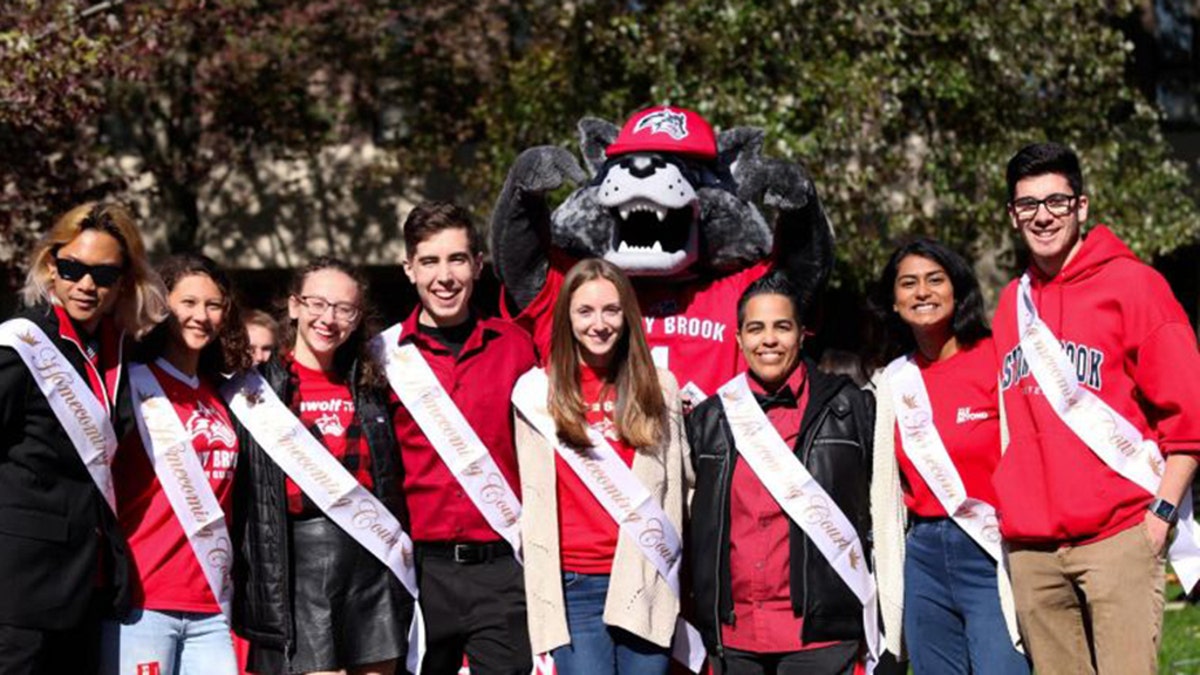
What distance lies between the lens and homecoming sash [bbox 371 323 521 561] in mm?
5066

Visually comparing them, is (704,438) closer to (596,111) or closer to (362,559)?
(362,559)

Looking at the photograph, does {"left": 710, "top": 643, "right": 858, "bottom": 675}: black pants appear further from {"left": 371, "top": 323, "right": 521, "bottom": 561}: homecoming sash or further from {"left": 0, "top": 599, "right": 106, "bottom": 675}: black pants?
{"left": 0, "top": 599, "right": 106, "bottom": 675}: black pants

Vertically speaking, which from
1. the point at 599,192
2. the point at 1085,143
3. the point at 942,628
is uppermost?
the point at 1085,143

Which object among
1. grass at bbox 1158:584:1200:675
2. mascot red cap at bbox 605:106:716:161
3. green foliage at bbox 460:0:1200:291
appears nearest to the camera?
mascot red cap at bbox 605:106:716:161

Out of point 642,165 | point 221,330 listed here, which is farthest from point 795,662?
point 642,165

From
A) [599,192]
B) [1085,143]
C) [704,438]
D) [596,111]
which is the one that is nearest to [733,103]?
[596,111]

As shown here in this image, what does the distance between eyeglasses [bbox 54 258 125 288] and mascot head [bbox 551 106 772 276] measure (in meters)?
1.97

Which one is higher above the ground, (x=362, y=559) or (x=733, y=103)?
(x=733, y=103)

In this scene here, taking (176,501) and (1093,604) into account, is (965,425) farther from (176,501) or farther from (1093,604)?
(176,501)

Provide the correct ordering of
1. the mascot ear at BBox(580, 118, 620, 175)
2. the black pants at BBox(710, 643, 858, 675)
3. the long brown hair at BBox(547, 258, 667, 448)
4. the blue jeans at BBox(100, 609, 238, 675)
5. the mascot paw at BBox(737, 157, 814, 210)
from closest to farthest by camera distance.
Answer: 1. the blue jeans at BBox(100, 609, 238, 675)
2. the black pants at BBox(710, 643, 858, 675)
3. the long brown hair at BBox(547, 258, 667, 448)
4. the mascot paw at BBox(737, 157, 814, 210)
5. the mascot ear at BBox(580, 118, 620, 175)

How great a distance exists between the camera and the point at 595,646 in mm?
4887

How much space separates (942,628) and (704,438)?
937mm

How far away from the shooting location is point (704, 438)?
16.6 ft

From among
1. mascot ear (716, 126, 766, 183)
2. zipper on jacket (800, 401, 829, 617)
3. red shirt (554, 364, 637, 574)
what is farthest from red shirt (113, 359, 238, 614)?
mascot ear (716, 126, 766, 183)
